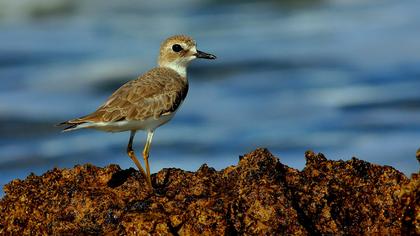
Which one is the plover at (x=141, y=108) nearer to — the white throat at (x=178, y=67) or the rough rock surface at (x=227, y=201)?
the white throat at (x=178, y=67)

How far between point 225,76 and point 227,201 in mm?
13010

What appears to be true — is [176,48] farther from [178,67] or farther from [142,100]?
[142,100]

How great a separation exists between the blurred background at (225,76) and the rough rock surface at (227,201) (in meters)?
6.29

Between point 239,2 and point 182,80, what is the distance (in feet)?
57.5

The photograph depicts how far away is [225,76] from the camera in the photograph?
1897 cm

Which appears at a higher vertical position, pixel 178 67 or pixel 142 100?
pixel 178 67

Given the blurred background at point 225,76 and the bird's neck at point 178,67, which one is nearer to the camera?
the bird's neck at point 178,67

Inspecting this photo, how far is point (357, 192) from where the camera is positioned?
6.32 meters

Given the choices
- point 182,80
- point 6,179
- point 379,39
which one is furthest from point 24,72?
point 182,80

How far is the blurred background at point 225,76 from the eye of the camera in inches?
570

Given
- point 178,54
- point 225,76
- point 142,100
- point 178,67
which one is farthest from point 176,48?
point 225,76

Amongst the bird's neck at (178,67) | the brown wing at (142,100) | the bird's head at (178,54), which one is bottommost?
the brown wing at (142,100)

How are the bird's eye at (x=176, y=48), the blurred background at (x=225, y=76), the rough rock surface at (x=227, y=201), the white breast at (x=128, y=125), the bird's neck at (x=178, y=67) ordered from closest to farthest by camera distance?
the rough rock surface at (x=227, y=201)
the white breast at (x=128, y=125)
the bird's neck at (x=178, y=67)
the bird's eye at (x=176, y=48)
the blurred background at (x=225, y=76)

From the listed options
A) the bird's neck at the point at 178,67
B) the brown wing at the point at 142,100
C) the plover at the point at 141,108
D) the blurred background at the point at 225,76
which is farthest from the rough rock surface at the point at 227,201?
the blurred background at the point at 225,76
